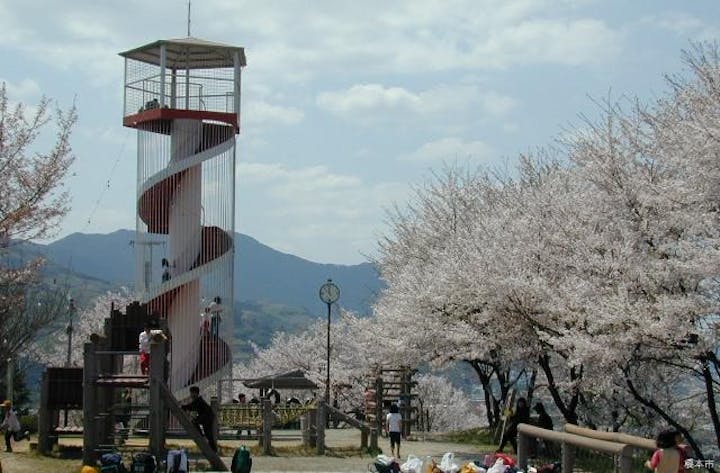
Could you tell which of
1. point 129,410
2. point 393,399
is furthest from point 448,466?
point 393,399

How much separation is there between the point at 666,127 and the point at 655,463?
846 cm

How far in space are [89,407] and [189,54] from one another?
1296 centimetres

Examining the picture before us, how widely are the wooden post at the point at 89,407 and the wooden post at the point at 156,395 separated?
1085 mm

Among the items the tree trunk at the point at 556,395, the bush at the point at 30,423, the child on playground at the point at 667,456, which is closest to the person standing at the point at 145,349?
the tree trunk at the point at 556,395

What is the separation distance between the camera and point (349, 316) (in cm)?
3956

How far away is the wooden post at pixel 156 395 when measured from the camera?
53.2 feet

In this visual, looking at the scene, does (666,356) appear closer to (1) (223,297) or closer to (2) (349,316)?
(1) (223,297)

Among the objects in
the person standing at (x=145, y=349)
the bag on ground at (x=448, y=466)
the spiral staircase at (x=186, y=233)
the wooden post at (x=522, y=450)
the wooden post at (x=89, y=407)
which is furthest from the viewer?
the spiral staircase at (x=186, y=233)

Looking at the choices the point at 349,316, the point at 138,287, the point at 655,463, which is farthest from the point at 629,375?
the point at 349,316

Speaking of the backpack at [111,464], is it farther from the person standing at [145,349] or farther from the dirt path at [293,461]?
the person standing at [145,349]

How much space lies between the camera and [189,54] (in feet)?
88.5

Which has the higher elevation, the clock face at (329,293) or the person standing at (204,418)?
the clock face at (329,293)

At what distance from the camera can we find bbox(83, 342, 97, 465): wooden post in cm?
1653

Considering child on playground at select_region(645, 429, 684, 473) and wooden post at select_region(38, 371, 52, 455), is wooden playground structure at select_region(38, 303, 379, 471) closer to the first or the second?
wooden post at select_region(38, 371, 52, 455)
